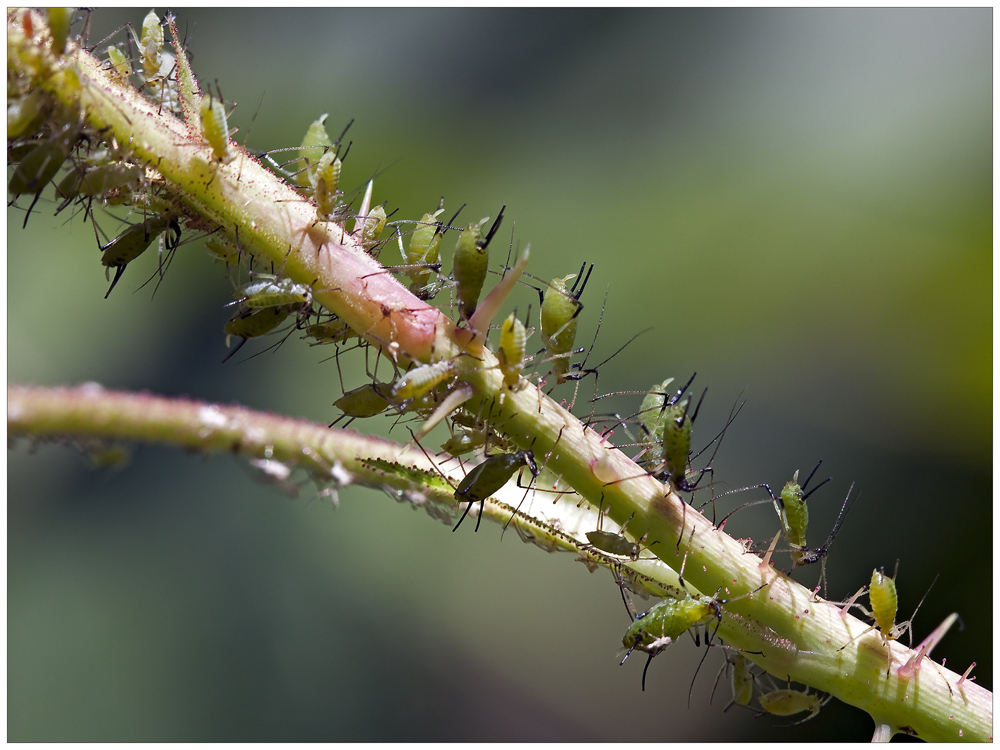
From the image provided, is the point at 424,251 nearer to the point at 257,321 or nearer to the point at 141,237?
the point at 257,321

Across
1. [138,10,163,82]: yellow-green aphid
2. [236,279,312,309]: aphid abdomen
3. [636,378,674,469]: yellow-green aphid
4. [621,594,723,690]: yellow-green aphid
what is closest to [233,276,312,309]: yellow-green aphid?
[236,279,312,309]: aphid abdomen

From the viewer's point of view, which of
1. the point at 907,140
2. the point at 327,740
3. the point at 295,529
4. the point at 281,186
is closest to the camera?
the point at 281,186

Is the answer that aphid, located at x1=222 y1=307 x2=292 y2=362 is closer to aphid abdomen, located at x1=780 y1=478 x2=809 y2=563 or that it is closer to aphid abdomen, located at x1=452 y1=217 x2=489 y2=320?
aphid abdomen, located at x1=452 y1=217 x2=489 y2=320

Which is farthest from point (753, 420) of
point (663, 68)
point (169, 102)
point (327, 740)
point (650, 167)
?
point (169, 102)

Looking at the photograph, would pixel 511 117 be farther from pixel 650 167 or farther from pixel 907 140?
pixel 907 140

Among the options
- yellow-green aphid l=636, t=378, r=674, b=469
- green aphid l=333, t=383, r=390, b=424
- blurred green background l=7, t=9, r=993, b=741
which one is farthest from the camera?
blurred green background l=7, t=9, r=993, b=741

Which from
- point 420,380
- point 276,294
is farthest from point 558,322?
point 276,294

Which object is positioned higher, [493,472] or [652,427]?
[652,427]
